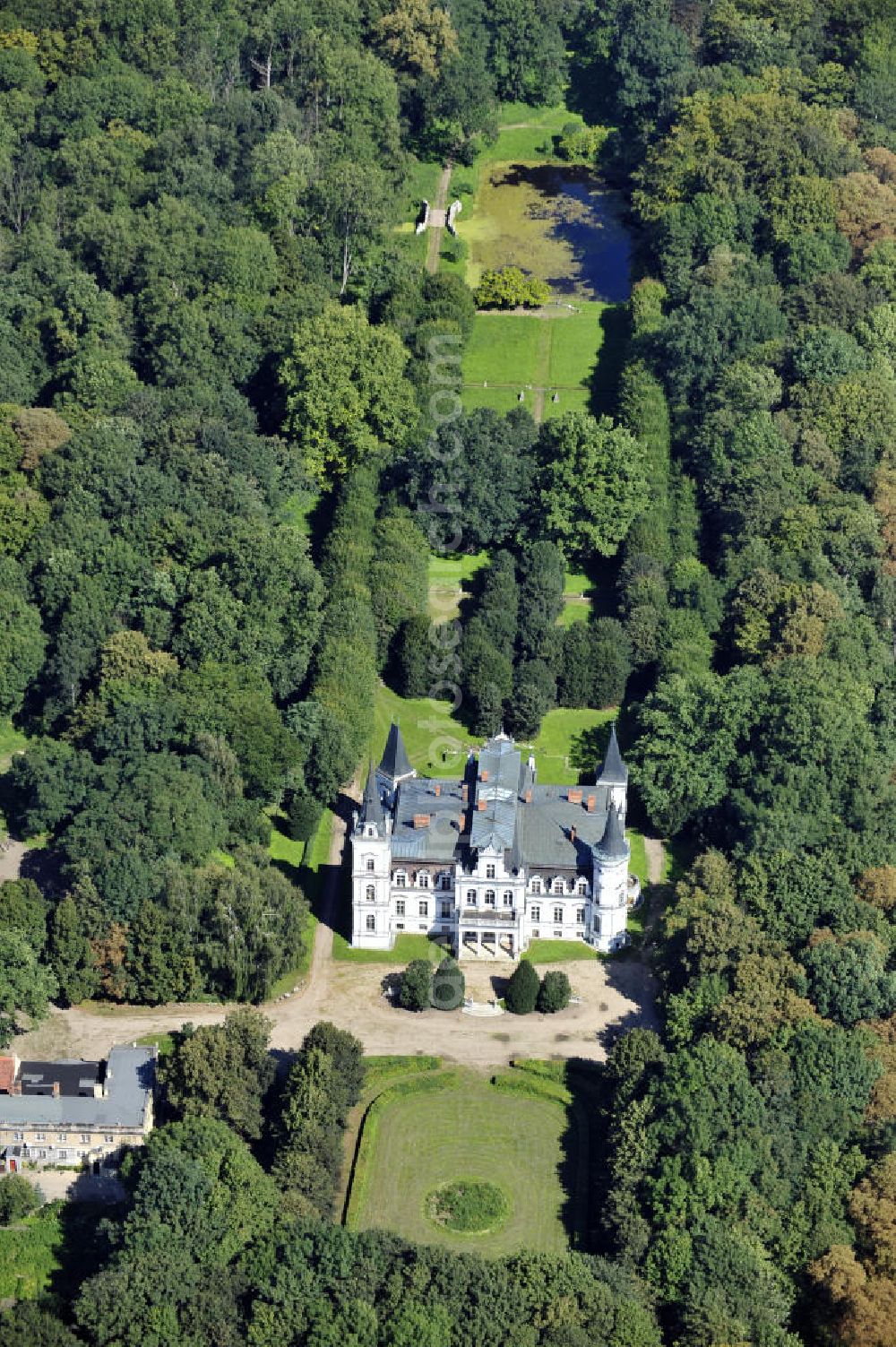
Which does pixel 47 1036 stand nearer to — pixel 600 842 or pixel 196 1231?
pixel 196 1231

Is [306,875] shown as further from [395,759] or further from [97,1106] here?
[97,1106]

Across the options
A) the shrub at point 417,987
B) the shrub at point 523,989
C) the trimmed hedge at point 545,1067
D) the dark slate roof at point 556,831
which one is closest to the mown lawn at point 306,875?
the shrub at point 417,987

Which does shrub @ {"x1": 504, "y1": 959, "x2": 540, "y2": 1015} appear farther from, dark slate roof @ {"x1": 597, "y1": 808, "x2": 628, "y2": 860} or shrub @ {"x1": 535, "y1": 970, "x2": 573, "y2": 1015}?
dark slate roof @ {"x1": 597, "y1": 808, "x2": 628, "y2": 860}

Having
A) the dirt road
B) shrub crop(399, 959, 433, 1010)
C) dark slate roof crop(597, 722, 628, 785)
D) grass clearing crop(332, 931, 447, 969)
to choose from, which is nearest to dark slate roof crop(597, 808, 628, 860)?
dark slate roof crop(597, 722, 628, 785)

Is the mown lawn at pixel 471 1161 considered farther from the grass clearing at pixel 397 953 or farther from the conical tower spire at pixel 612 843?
the conical tower spire at pixel 612 843

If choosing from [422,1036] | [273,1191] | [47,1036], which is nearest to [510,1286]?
[273,1191]

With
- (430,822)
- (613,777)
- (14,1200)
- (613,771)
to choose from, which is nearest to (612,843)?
(613,777)
